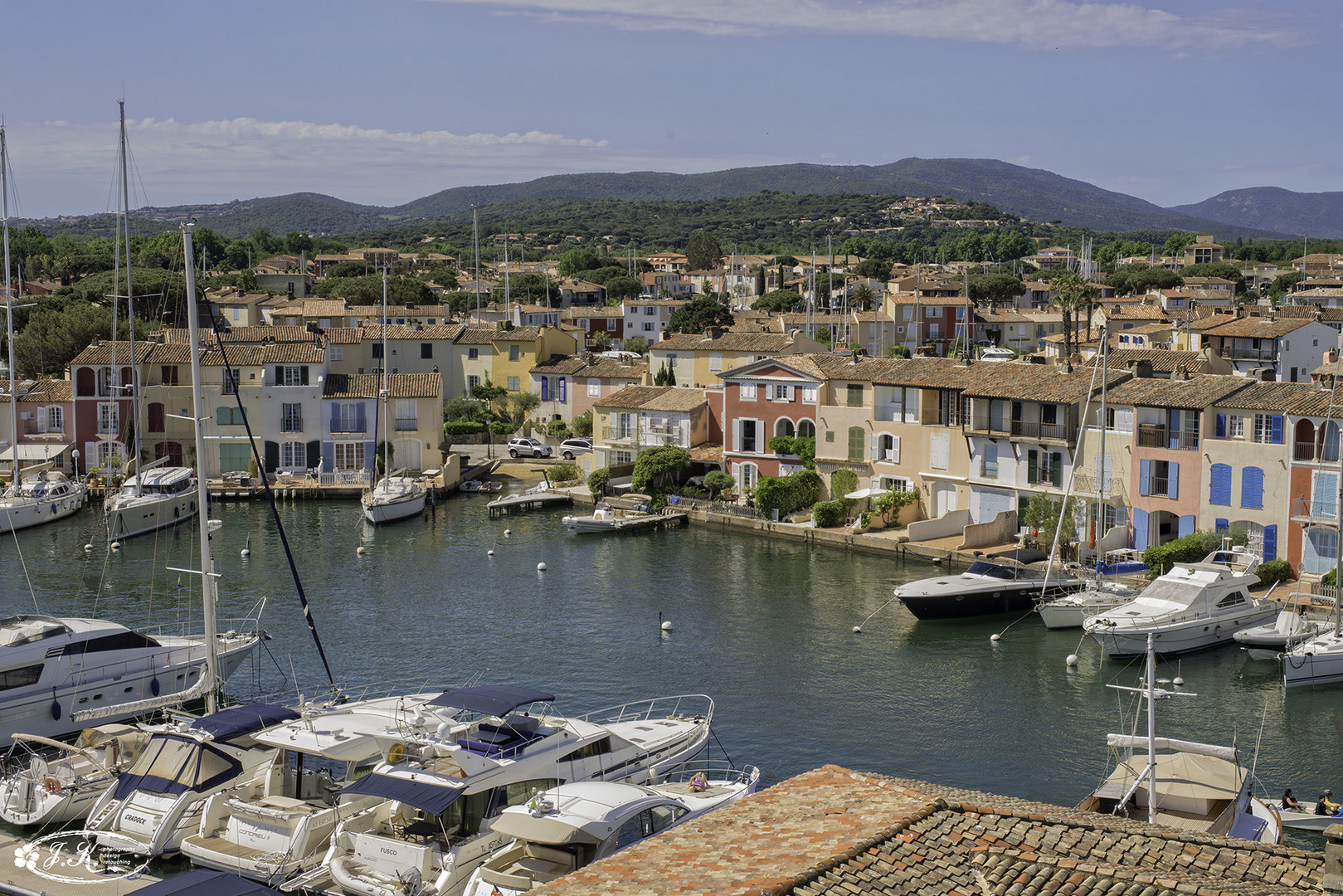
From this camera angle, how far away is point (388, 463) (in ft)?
206

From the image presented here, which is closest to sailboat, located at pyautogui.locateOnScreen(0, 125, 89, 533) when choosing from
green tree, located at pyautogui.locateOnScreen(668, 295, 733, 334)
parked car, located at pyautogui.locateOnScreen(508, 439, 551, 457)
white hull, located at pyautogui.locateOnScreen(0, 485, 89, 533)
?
white hull, located at pyautogui.locateOnScreen(0, 485, 89, 533)

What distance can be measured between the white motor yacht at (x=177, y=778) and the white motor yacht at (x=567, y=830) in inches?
217

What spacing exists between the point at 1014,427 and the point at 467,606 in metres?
21.6

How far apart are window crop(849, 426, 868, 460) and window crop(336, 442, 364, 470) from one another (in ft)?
82.3

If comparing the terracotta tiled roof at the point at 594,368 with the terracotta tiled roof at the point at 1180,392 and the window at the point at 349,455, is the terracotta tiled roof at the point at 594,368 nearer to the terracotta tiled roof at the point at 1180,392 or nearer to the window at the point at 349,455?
the window at the point at 349,455

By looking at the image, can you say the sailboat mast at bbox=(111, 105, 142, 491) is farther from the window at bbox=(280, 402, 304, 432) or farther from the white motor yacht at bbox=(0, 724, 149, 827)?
the white motor yacht at bbox=(0, 724, 149, 827)

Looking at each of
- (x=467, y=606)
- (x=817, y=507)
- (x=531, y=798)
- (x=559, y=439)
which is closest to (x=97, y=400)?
(x=559, y=439)

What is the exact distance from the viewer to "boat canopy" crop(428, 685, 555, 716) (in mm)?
22219

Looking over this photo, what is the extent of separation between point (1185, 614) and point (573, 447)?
40.1 m

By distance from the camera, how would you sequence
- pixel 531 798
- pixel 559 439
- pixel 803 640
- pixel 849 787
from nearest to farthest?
pixel 849 787
pixel 531 798
pixel 803 640
pixel 559 439

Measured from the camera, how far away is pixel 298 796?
22.2m

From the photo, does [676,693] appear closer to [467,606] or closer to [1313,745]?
[467,606]

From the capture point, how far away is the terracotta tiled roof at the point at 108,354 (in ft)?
207

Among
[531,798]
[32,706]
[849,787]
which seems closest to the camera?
[849,787]
